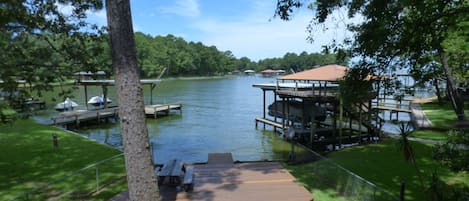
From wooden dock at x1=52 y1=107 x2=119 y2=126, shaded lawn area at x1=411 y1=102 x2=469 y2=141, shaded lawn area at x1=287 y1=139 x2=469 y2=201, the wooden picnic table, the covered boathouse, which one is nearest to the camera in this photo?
the wooden picnic table

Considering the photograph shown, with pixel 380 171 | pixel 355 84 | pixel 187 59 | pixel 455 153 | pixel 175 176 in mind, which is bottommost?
pixel 380 171

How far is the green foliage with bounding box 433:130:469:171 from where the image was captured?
485cm

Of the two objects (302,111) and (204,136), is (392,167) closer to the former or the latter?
(302,111)

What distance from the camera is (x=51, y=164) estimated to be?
10383mm

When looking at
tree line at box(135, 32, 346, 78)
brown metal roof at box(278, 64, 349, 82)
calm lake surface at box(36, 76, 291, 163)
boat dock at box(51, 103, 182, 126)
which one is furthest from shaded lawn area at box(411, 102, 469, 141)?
tree line at box(135, 32, 346, 78)

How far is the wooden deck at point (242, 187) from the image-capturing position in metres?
5.73

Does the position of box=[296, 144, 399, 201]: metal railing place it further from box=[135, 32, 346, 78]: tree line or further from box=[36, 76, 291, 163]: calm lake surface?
box=[135, 32, 346, 78]: tree line

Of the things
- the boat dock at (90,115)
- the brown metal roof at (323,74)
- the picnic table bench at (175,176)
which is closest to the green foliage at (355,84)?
the picnic table bench at (175,176)

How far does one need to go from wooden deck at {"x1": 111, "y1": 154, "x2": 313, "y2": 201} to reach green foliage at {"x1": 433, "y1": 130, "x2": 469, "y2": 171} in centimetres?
236

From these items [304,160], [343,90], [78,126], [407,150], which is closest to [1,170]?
[304,160]

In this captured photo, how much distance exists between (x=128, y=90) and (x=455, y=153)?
5.23 meters

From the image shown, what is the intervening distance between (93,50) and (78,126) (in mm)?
15768

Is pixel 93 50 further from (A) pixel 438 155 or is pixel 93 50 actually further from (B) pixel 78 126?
(B) pixel 78 126

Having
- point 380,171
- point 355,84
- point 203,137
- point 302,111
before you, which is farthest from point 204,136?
point 355,84
